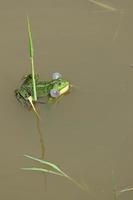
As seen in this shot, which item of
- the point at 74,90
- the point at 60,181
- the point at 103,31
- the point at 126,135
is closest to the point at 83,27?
the point at 103,31

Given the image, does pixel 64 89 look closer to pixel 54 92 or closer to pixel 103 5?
pixel 54 92

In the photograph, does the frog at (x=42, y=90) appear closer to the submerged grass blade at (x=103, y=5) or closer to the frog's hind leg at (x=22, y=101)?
the frog's hind leg at (x=22, y=101)

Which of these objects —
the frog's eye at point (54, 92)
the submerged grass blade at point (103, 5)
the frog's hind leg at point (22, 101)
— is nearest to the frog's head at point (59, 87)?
the frog's eye at point (54, 92)

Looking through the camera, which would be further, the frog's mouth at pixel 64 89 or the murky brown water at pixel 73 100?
the frog's mouth at pixel 64 89

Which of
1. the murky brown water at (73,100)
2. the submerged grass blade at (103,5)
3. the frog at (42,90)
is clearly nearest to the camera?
the murky brown water at (73,100)

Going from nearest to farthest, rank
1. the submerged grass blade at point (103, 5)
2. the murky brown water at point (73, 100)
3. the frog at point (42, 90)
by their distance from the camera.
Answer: the murky brown water at point (73, 100), the frog at point (42, 90), the submerged grass blade at point (103, 5)

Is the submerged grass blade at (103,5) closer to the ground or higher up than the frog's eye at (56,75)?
higher up

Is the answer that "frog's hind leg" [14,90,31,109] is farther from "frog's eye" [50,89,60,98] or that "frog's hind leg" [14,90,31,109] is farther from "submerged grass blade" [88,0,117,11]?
"submerged grass blade" [88,0,117,11]
